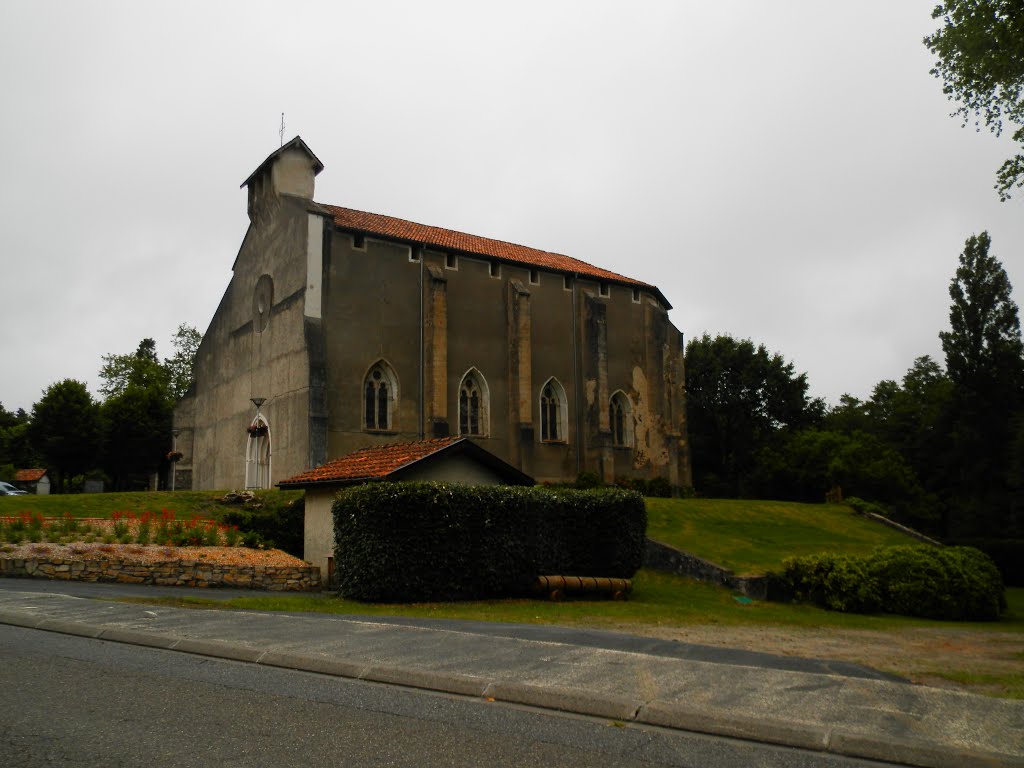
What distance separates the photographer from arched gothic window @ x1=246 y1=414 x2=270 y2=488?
35.8m

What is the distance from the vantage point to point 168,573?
1800cm

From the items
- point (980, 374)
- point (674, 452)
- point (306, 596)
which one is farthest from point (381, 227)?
point (980, 374)

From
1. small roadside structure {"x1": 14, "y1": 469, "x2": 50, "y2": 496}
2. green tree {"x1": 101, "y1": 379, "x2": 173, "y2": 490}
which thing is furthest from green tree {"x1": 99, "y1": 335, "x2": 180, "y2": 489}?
small roadside structure {"x1": 14, "y1": 469, "x2": 50, "y2": 496}

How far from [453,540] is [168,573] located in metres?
6.37

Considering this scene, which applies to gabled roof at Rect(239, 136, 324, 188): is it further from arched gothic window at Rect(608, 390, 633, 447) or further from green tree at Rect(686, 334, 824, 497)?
green tree at Rect(686, 334, 824, 497)

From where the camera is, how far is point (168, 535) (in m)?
20.5

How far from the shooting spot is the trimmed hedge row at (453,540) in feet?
54.4

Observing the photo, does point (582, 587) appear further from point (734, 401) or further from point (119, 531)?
point (734, 401)

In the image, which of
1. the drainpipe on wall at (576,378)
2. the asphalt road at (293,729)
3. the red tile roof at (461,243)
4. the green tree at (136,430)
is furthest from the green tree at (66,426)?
the asphalt road at (293,729)

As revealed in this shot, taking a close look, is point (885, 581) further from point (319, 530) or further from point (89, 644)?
point (89, 644)

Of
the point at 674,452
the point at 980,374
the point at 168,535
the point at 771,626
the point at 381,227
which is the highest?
the point at 381,227

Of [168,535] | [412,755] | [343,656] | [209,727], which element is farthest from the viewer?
[168,535]

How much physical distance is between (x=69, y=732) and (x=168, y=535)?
49.6ft

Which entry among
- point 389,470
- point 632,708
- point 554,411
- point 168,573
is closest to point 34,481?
point 554,411
